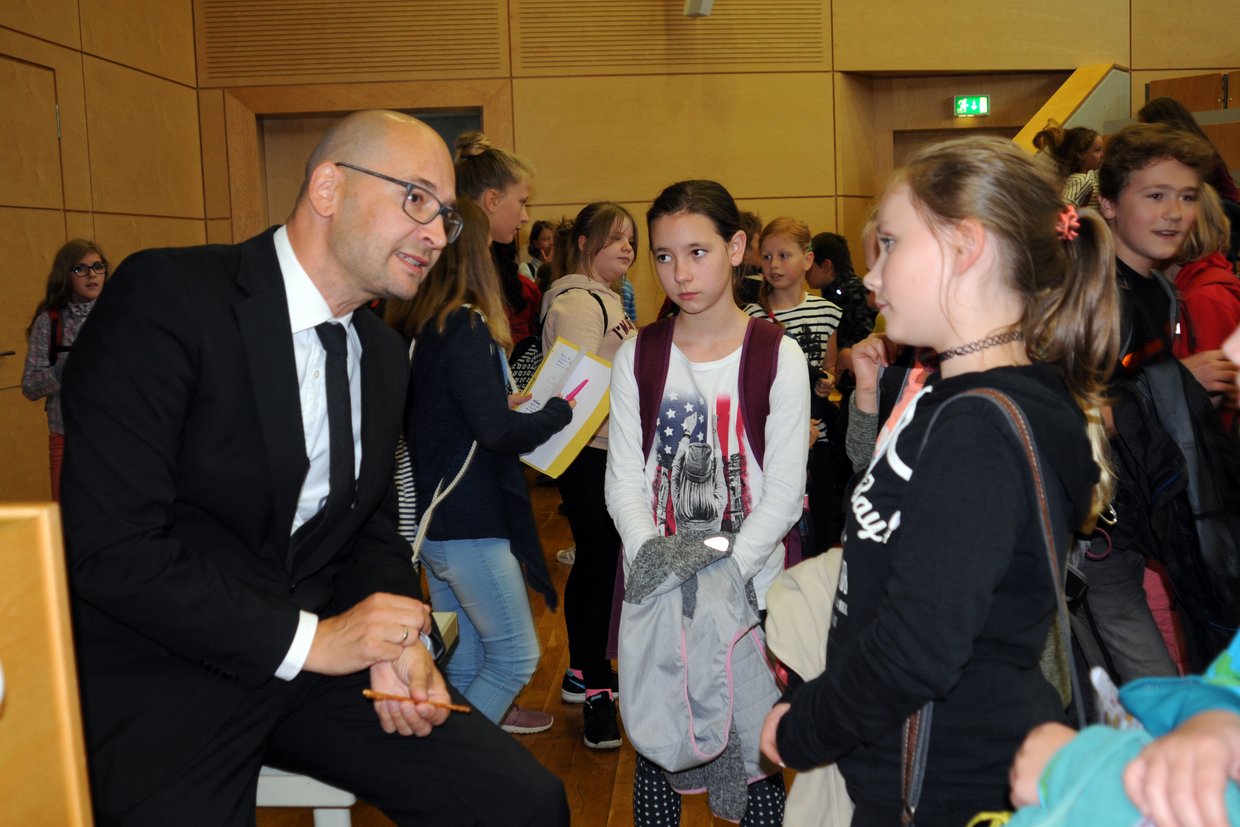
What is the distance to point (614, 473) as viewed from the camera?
2.38 m

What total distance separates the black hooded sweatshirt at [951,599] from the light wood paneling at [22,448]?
6.11 meters

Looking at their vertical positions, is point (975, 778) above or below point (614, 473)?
→ below

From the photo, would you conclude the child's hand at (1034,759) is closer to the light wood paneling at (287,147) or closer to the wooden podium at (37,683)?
the wooden podium at (37,683)

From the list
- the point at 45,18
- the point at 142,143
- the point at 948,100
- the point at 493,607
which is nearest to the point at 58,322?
the point at 45,18

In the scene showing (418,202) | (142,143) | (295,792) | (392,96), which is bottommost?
(295,792)

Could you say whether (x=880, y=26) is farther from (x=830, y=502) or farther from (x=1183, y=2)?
(x=830, y=502)

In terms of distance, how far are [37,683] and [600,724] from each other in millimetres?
2524

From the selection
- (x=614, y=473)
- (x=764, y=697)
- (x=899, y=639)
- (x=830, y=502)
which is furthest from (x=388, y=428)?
(x=830, y=502)

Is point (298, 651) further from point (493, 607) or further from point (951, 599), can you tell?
point (493, 607)

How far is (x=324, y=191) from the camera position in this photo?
1868 millimetres

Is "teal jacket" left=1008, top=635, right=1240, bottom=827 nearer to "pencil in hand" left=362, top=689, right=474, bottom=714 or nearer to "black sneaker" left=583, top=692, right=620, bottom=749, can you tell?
"pencil in hand" left=362, top=689, right=474, bottom=714

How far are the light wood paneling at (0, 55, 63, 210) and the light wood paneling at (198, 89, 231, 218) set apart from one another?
1.68 m

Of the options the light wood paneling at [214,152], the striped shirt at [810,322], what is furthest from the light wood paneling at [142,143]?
the striped shirt at [810,322]

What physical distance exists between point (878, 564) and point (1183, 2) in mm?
8943
